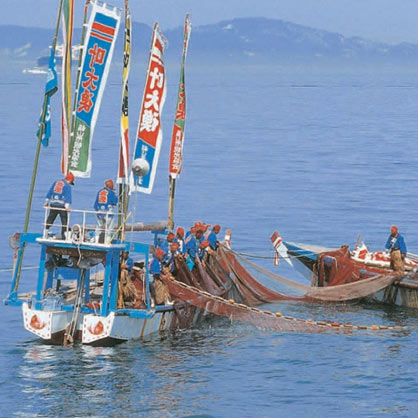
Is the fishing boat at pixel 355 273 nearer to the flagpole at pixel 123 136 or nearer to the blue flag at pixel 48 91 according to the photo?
the flagpole at pixel 123 136

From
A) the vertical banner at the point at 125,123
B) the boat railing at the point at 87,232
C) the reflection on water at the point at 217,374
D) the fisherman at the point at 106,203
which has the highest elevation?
the vertical banner at the point at 125,123

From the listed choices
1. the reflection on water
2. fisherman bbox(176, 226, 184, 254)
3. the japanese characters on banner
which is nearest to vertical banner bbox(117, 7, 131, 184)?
fisherman bbox(176, 226, 184, 254)

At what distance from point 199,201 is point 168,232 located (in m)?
36.9

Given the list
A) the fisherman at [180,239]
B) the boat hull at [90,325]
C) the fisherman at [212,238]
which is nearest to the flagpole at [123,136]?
the boat hull at [90,325]

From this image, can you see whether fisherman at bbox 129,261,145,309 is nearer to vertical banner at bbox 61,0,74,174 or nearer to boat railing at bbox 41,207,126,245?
boat railing at bbox 41,207,126,245

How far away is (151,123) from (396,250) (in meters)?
13.3

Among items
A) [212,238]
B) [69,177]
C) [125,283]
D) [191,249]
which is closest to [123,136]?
[69,177]

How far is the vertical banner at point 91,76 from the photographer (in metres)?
35.2

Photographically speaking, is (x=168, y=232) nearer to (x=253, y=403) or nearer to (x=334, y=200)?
(x=253, y=403)

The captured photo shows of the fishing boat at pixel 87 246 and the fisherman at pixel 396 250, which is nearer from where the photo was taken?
the fishing boat at pixel 87 246

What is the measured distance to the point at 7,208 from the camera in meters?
74.0

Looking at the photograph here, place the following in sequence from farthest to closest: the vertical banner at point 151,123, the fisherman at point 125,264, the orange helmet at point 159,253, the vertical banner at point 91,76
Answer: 1. the orange helmet at point 159,253
2. the vertical banner at point 151,123
3. the fisherman at point 125,264
4. the vertical banner at point 91,76

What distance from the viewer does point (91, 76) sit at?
116 ft

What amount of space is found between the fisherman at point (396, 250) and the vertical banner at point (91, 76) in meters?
15.3
